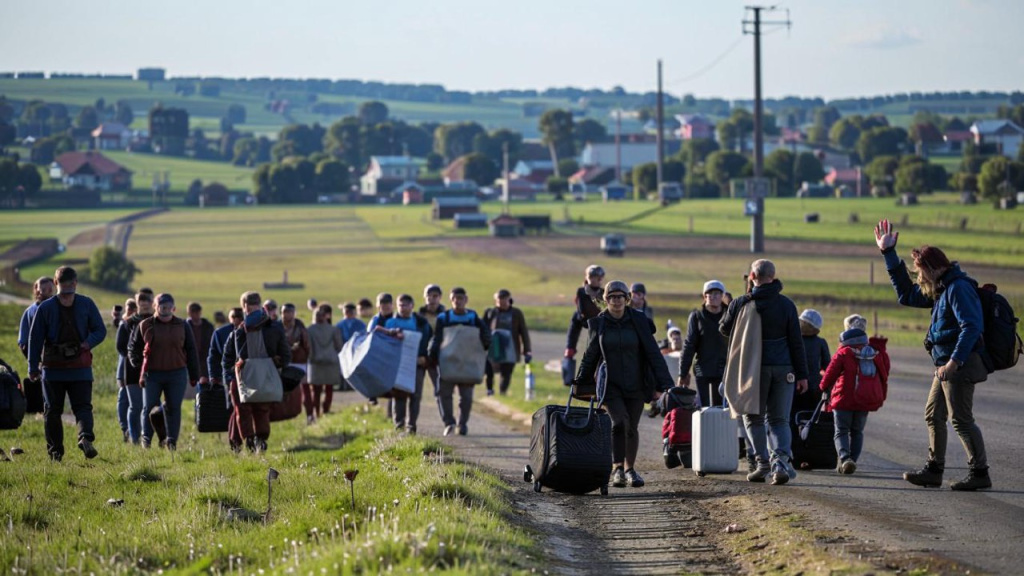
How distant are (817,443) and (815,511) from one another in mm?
2873

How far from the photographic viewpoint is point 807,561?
30.9 ft

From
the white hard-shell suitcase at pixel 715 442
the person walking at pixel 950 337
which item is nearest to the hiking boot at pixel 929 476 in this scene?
the person walking at pixel 950 337

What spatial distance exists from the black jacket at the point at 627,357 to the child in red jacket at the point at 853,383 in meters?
1.80

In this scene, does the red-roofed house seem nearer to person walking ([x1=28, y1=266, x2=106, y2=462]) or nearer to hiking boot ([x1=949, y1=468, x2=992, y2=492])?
person walking ([x1=28, y1=266, x2=106, y2=462])

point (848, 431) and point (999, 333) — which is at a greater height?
point (999, 333)

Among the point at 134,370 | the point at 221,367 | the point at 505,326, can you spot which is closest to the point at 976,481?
the point at 221,367

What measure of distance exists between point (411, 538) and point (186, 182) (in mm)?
177211

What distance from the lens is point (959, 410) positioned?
1211 centimetres

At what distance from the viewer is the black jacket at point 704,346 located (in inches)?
575

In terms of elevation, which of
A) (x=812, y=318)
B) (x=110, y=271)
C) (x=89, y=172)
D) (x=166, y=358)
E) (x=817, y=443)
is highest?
(x=89, y=172)

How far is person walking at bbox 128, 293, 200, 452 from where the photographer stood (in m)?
16.4

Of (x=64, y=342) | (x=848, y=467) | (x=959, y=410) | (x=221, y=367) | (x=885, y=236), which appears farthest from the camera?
(x=221, y=367)

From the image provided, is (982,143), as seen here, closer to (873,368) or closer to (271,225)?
(271,225)

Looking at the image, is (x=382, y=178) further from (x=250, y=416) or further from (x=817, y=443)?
(x=817, y=443)
